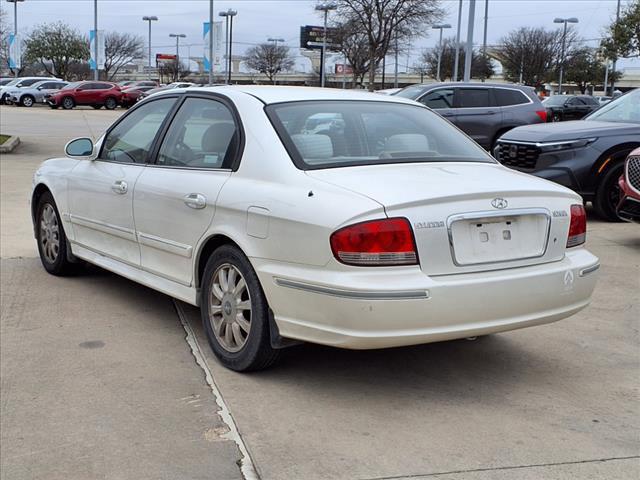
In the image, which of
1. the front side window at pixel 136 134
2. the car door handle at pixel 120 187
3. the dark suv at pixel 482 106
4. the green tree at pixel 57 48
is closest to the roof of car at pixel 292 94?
the front side window at pixel 136 134

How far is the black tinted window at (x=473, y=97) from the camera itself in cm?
1492

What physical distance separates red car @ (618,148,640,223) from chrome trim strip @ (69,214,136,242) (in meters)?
4.89

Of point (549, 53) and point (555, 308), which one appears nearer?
point (555, 308)

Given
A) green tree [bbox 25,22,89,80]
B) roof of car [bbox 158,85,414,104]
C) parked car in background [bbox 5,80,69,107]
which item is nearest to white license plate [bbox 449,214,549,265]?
roof of car [bbox 158,85,414,104]

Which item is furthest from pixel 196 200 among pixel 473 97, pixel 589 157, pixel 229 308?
pixel 473 97

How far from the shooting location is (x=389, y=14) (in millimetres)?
46906

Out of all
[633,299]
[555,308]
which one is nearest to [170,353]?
[555,308]

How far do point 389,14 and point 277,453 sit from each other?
4596 centimetres

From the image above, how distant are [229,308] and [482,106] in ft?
38.1

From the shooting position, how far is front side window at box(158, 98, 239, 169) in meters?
4.63

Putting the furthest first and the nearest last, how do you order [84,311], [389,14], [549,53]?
1. [549,53]
2. [389,14]
3. [84,311]

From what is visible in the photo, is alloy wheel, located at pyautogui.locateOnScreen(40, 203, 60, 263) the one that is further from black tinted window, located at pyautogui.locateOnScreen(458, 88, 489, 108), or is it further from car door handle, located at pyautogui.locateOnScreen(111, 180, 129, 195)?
black tinted window, located at pyautogui.locateOnScreen(458, 88, 489, 108)

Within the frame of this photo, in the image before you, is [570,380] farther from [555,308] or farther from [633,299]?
[633,299]

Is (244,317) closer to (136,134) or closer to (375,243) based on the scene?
(375,243)
